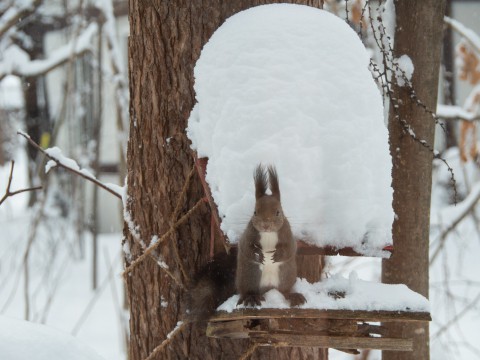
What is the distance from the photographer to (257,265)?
76.2 inches

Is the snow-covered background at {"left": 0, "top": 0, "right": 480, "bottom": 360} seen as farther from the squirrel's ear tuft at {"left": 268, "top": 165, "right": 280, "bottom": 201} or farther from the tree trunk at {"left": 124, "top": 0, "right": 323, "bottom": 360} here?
the tree trunk at {"left": 124, "top": 0, "right": 323, "bottom": 360}

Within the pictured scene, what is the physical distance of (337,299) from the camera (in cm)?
186

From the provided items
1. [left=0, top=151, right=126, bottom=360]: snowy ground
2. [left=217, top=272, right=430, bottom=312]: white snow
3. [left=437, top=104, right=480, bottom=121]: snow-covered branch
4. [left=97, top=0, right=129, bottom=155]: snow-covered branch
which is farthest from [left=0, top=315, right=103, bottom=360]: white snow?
[left=0, top=151, right=126, bottom=360]: snowy ground

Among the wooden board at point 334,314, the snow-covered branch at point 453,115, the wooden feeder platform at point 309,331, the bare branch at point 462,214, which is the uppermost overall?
the snow-covered branch at point 453,115

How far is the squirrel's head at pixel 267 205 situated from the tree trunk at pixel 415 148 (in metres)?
1.11

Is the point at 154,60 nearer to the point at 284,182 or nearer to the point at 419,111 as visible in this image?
the point at 284,182

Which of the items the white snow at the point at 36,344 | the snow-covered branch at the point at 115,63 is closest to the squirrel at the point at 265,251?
the white snow at the point at 36,344

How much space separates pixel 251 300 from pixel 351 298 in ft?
0.96

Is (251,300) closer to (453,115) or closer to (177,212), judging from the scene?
(177,212)

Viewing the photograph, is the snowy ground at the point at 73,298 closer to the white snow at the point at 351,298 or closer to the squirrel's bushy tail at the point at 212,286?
the squirrel's bushy tail at the point at 212,286

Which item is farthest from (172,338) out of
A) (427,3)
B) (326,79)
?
(427,3)

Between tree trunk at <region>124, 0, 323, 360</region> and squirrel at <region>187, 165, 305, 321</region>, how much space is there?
0.14 meters

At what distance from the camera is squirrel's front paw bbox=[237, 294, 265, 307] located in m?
1.84

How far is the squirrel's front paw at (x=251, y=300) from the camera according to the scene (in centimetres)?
184
